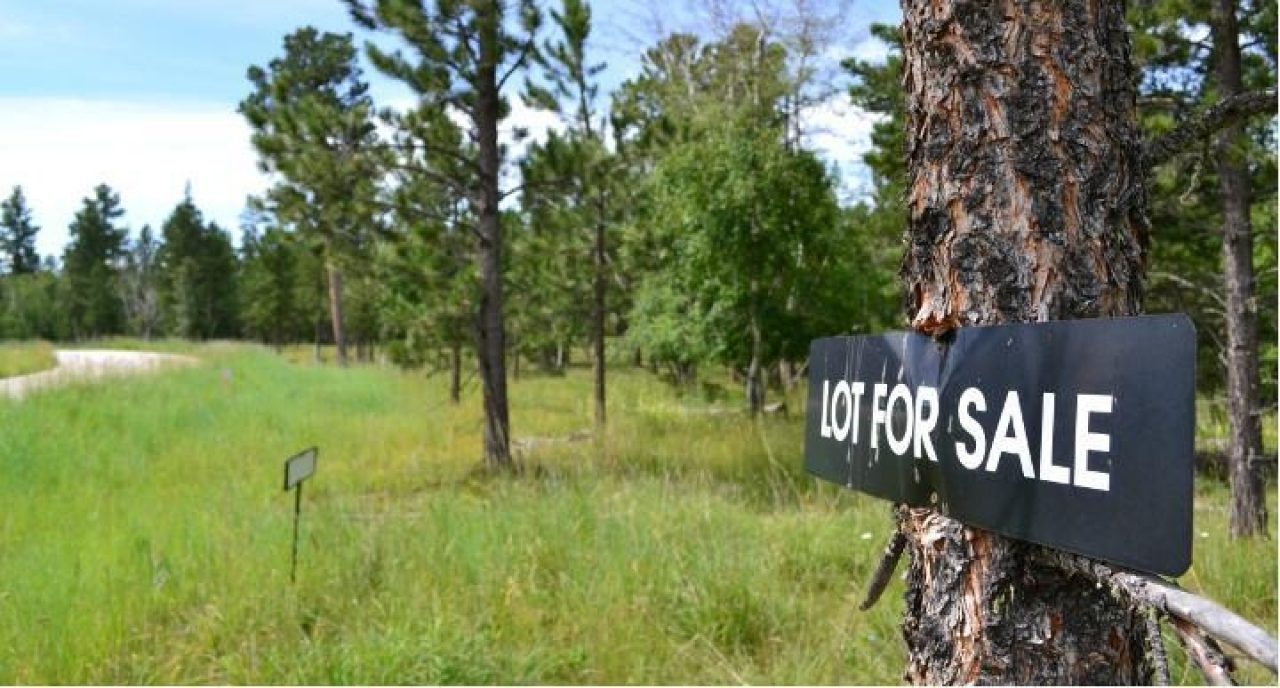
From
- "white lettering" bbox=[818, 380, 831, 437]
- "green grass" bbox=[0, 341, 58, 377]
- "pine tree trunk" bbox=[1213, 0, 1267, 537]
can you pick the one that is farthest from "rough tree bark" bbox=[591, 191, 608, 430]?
"white lettering" bbox=[818, 380, 831, 437]

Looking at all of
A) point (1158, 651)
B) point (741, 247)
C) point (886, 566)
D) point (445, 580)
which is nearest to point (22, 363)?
point (741, 247)

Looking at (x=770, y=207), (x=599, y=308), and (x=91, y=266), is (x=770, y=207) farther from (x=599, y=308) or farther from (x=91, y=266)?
(x=91, y=266)

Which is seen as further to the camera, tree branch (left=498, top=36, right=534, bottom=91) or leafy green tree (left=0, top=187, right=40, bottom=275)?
leafy green tree (left=0, top=187, right=40, bottom=275)

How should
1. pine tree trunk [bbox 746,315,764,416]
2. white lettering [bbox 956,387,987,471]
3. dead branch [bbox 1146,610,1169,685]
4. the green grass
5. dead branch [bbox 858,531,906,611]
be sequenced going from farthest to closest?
pine tree trunk [bbox 746,315,764,416], the green grass, dead branch [bbox 858,531,906,611], white lettering [bbox 956,387,987,471], dead branch [bbox 1146,610,1169,685]

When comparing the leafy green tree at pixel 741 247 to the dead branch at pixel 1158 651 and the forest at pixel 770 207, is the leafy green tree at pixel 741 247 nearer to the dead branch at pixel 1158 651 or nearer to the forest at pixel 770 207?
the forest at pixel 770 207

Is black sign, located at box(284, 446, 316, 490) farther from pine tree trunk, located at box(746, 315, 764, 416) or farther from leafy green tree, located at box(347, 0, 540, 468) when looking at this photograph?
pine tree trunk, located at box(746, 315, 764, 416)

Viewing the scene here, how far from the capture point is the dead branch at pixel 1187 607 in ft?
2.14

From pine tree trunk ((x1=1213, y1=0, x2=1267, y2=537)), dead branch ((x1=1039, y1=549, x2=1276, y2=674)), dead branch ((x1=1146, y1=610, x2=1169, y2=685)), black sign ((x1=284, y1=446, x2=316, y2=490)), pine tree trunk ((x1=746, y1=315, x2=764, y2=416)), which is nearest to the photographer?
dead branch ((x1=1039, y1=549, x2=1276, y2=674))

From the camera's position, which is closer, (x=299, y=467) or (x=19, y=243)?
(x=299, y=467)

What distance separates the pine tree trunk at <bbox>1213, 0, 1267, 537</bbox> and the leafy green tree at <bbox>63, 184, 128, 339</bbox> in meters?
33.8

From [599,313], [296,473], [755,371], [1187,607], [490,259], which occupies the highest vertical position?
[490,259]

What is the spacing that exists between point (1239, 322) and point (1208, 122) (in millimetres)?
5127

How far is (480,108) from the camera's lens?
8188 millimetres

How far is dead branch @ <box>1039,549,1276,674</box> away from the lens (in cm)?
65
